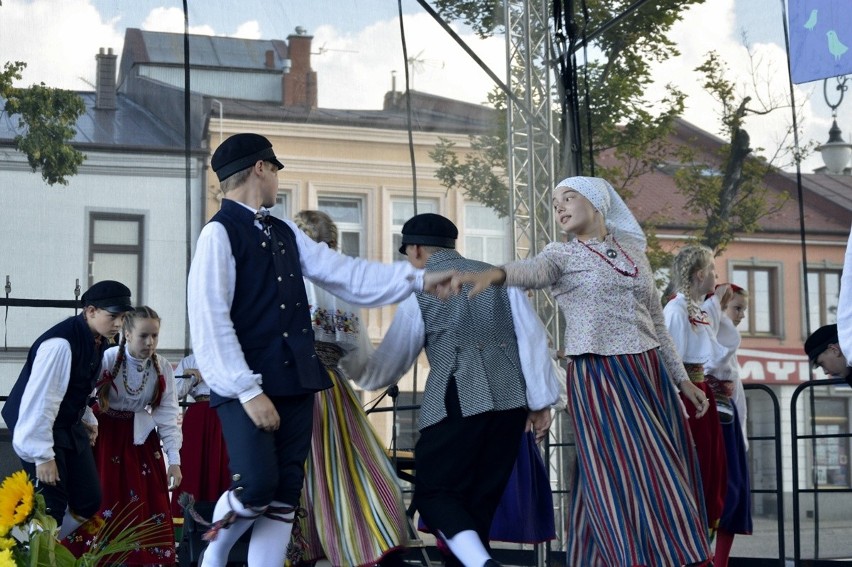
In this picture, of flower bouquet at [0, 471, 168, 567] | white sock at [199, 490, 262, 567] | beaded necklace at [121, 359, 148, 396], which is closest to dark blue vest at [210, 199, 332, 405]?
white sock at [199, 490, 262, 567]

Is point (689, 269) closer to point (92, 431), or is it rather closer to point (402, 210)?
point (402, 210)

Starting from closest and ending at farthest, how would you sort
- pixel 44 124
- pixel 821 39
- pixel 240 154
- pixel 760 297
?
pixel 240 154 < pixel 821 39 < pixel 44 124 < pixel 760 297

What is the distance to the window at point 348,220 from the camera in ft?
23.6

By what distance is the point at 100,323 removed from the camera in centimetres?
496

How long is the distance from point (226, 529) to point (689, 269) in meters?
2.98

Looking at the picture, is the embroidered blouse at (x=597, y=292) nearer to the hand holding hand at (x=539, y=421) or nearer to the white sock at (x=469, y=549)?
the hand holding hand at (x=539, y=421)

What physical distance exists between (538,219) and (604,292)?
334cm

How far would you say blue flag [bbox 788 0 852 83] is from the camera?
4613mm

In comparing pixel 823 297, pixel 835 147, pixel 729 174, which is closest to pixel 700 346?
pixel 835 147

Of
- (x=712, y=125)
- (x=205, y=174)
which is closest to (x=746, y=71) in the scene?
(x=712, y=125)

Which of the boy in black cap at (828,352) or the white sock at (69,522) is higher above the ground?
the boy in black cap at (828,352)

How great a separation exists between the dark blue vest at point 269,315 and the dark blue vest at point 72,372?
1.62 m

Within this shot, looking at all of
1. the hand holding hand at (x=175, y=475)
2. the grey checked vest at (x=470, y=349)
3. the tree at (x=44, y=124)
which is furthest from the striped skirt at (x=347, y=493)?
the tree at (x=44, y=124)

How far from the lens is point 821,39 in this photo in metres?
4.68
